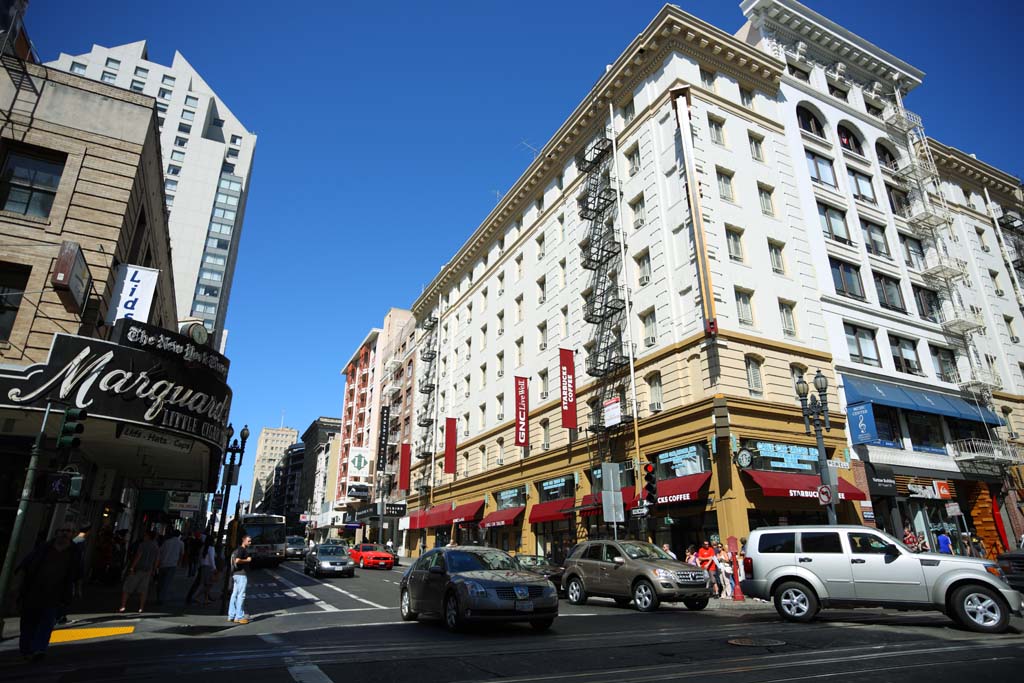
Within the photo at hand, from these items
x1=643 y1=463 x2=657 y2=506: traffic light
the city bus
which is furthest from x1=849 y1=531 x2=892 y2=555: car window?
the city bus

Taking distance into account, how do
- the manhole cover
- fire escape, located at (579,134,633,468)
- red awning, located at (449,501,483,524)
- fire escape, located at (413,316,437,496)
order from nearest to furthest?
the manhole cover, fire escape, located at (579,134,633,468), red awning, located at (449,501,483,524), fire escape, located at (413,316,437,496)

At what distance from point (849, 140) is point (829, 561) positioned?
100 feet

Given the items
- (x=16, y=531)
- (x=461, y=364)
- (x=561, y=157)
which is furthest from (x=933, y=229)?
(x=16, y=531)

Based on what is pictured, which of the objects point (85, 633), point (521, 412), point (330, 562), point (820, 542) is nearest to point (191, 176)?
point (521, 412)

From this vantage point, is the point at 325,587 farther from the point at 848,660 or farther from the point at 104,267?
the point at 848,660

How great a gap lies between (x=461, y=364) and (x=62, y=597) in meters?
39.1

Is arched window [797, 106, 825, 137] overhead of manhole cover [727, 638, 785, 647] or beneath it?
overhead

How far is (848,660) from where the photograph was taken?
7.73m

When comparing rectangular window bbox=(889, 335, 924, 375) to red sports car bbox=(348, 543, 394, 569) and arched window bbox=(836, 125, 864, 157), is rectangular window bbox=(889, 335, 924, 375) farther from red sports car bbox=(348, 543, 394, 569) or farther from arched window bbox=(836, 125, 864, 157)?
red sports car bbox=(348, 543, 394, 569)

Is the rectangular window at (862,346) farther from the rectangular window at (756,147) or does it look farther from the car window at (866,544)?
the car window at (866,544)

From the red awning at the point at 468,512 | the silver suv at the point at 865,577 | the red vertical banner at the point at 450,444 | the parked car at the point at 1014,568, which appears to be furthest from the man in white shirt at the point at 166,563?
the red vertical banner at the point at 450,444

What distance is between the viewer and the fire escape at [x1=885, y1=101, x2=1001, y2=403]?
30672mm

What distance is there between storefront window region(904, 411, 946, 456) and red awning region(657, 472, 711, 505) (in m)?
12.9

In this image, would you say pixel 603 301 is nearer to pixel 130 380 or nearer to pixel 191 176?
pixel 130 380
